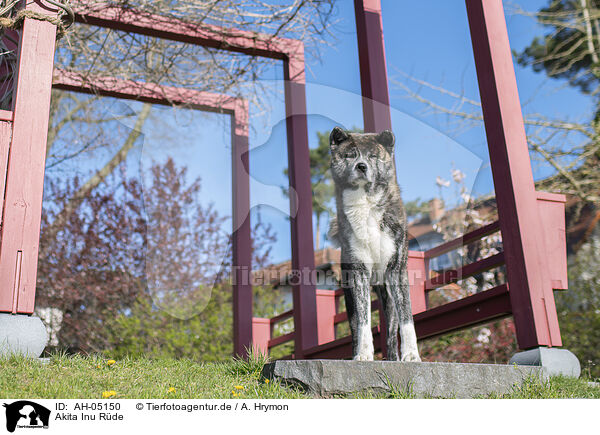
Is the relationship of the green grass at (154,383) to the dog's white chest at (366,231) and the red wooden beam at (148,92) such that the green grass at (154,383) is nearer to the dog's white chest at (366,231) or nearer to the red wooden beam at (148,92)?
the dog's white chest at (366,231)

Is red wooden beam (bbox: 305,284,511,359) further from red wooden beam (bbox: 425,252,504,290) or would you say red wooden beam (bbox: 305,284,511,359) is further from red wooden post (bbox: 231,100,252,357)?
red wooden post (bbox: 231,100,252,357)

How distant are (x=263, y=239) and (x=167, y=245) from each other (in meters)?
1.58

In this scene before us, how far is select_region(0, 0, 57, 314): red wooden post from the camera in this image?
2.98 metres

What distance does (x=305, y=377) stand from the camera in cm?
228

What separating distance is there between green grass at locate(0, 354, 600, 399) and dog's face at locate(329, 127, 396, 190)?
93cm

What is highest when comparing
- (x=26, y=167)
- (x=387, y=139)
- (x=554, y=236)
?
(x=26, y=167)

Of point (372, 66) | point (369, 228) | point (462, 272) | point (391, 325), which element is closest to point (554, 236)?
point (462, 272)

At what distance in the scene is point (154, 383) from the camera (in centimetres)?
238

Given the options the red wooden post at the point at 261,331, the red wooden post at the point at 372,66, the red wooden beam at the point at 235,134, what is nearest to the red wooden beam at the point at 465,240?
the red wooden post at the point at 372,66

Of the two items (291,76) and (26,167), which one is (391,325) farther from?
(291,76)
